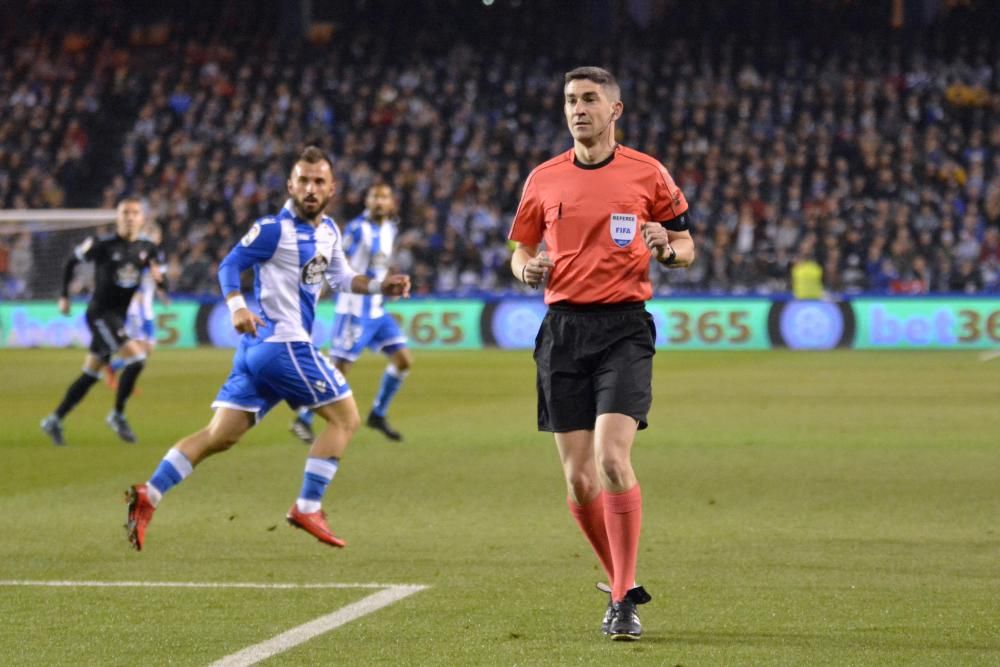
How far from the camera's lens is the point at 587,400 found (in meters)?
6.50

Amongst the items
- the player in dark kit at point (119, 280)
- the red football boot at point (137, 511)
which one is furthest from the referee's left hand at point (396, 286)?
the player in dark kit at point (119, 280)

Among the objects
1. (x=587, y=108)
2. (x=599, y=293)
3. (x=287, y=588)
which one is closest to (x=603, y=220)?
(x=599, y=293)

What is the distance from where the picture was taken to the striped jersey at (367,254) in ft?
48.6

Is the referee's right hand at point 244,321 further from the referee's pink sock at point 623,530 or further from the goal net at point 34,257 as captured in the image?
the goal net at point 34,257

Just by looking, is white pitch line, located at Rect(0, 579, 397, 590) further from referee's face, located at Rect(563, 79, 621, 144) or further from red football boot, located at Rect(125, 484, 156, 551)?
referee's face, located at Rect(563, 79, 621, 144)

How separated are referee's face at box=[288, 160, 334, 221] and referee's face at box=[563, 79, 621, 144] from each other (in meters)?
2.39

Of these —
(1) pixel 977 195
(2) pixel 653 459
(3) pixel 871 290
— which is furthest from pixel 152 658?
(1) pixel 977 195

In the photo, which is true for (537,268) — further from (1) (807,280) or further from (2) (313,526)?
(1) (807,280)

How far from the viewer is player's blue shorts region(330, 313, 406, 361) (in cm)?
1484

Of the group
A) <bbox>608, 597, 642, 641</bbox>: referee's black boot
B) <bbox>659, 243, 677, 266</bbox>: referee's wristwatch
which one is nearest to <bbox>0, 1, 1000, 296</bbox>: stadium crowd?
<bbox>659, 243, 677, 266</bbox>: referee's wristwatch

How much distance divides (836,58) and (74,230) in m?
15.8

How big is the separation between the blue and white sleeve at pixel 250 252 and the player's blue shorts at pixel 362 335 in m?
6.32

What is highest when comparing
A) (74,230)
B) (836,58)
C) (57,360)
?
(836,58)

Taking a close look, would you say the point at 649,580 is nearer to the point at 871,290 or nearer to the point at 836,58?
the point at 871,290
